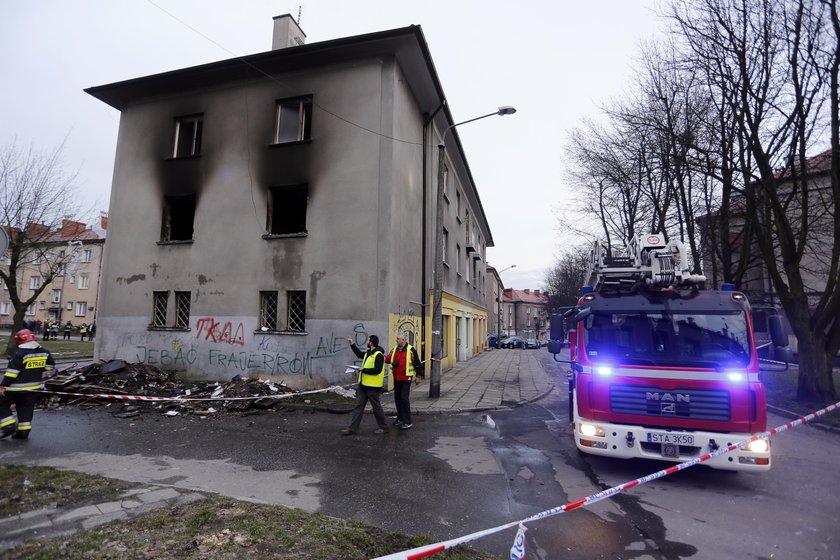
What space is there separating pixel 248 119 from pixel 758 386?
13495 mm

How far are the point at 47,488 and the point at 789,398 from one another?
1571cm

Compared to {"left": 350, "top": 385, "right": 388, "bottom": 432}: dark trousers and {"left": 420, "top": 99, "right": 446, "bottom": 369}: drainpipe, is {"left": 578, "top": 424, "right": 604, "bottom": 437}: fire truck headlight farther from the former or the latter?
{"left": 420, "top": 99, "right": 446, "bottom": 369}: drainpipe

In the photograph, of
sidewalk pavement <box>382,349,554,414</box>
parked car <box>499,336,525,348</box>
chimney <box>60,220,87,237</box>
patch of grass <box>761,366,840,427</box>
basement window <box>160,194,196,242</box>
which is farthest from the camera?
parked car <box>499,336,525,348</box>

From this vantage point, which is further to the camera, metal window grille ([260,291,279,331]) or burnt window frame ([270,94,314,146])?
burnt window frame ([270,94,314,146])

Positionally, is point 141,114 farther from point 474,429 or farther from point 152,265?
point 474,429

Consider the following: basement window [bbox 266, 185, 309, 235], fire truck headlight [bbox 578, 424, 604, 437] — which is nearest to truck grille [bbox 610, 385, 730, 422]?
fire truck headlight [bbox 578, 424, 604, 437]

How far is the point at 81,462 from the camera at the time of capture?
5590 millimetres

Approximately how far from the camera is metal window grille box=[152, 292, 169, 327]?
13.0 metres

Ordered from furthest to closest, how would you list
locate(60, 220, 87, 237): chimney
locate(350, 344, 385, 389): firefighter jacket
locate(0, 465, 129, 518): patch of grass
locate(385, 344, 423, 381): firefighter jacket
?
locate(60, 220, 87, 237): chimney, locate(385, 344, 423, 381): firefighter jacket, locate(350, 344, 385, 389): firefighter jacket, locate(0, 465, 129, 518): patch of grass

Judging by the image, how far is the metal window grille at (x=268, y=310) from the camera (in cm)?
1179

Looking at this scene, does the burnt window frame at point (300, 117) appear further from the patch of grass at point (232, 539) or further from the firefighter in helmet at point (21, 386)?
the patch of grass at point (232, 539)

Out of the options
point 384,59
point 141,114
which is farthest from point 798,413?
point 141,114

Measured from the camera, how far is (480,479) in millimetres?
5145

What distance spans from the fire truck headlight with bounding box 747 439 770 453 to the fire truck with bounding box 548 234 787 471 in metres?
0.01
